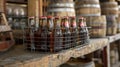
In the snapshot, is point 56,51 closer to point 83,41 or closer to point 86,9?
point 83,41

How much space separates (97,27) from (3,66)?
1923mm

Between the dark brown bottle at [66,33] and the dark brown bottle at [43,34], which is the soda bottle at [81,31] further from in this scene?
the dark brown bottle at [43,34]

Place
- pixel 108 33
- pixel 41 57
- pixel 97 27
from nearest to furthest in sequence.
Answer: pixel 41 57
pixel 97 27
pixel 108 33

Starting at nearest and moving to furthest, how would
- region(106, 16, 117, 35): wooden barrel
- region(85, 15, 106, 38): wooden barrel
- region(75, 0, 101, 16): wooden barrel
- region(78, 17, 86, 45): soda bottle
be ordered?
region(78, 17, 86, 45): soda bottle
region(85, 15, 106, 38): wooden barrel
region(75, 0, 101, 16): wooden barrel
region(106, 16, 117, 35): wooden barrel

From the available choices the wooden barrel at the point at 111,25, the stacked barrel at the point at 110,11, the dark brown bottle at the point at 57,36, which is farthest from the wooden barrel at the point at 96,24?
the dark brown bottle at the point at 57,36

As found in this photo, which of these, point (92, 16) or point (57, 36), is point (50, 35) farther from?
point (92, 16)

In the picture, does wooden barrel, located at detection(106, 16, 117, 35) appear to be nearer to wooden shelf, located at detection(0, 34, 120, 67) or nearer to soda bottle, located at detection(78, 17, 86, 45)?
wooden shelf, located at detection(0, 34, 120, 67)

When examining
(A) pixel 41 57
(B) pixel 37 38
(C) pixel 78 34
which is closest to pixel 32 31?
(B) pixel 37 38

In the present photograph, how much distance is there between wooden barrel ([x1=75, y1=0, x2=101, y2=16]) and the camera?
3021 mm

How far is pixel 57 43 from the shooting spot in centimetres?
166

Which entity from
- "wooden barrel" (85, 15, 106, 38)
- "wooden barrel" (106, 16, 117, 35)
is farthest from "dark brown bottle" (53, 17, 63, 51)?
"wooden barrel" (106, 16, 117, 35)

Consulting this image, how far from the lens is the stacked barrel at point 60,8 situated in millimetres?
2316

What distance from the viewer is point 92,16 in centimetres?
295

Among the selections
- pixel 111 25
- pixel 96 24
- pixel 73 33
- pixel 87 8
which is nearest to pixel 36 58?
pixel 73 33
